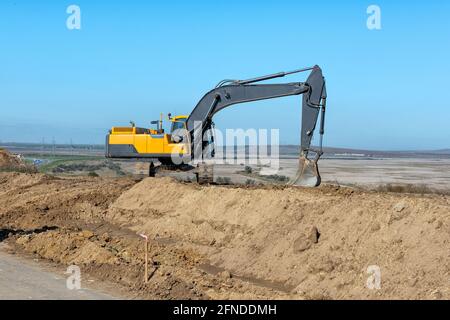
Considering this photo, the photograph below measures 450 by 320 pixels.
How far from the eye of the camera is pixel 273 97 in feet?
64.6

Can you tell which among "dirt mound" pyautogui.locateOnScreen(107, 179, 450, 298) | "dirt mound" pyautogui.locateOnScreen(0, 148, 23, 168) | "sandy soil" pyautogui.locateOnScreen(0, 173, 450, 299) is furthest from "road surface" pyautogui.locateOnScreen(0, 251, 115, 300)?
"dirt mound" pyautogui.locateOnScreen(0, 148, 23, 168)

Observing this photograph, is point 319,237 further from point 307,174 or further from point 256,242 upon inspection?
point 307,174

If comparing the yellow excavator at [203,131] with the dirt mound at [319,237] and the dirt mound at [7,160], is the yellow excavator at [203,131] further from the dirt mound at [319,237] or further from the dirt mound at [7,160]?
the dirt mound at [7,160]

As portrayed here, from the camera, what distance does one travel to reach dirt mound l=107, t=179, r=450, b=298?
10555mm

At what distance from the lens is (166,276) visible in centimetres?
1158

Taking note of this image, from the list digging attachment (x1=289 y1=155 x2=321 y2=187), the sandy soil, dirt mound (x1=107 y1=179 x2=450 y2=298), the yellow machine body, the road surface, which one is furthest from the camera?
the yellow machine body

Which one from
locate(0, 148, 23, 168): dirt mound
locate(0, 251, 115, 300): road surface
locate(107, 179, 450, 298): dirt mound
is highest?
locate(0, 148, 23, 168): dirt mound

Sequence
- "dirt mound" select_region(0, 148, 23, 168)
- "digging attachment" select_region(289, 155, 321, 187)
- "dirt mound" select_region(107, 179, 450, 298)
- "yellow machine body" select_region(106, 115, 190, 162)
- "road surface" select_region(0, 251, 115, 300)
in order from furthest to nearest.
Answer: "dirt mound" select_region(0, 148, 23, 168) → "yellow machine body" select_region(106, 115, 190, 162) → "digging attachment" select_region(289, 155, 321, 187) → "dirt mound" select_region(107, 179, 450, 298) → "road surface" select_region(0, 251, 115, 300)

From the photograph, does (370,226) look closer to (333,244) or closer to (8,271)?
(333,244)

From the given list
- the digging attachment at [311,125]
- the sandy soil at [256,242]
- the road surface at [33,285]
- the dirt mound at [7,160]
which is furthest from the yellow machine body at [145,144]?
the dirt mound at [7,160]

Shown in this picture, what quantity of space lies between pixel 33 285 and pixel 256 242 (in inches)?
197

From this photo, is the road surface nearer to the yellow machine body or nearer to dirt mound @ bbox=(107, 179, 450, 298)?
dirt mound @ bbox=(107, 179, 450, 298)

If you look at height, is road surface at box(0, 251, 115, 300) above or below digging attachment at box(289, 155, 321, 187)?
below
